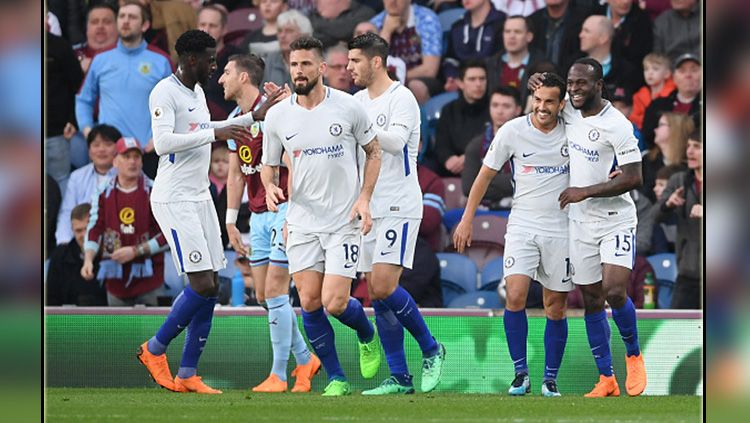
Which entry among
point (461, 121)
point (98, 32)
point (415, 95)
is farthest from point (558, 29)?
point (98, 32)

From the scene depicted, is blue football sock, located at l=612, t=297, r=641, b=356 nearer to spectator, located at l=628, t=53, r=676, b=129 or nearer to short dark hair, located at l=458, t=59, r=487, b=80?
spectator, located at l=628, t=53, r=676, b=129

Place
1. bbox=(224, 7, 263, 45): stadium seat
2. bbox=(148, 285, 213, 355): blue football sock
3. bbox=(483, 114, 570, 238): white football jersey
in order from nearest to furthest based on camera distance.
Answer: bbox=(483, 114, 570, 238): white football jersey, bbox=(148, 285, 213, 355): blue football sock, bbox=(224, 7, 263, 45): stadium seat

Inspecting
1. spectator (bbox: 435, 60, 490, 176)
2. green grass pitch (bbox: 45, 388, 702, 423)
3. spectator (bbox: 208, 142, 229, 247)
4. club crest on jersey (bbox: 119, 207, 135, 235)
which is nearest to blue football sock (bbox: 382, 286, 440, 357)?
green grass pitch (bbox: 45, 388, 702, 423)

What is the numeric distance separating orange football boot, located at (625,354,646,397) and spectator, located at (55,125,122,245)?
562 cm

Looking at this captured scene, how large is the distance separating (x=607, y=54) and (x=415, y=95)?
6.41 ft

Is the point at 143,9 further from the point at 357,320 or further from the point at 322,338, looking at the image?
the point at 322,338

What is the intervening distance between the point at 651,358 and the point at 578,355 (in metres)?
0.63

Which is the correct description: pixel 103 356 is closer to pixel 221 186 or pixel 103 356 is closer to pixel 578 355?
pixel 221 186

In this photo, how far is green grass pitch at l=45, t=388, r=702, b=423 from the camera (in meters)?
7.16

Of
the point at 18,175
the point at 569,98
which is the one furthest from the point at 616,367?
the point at 18,175

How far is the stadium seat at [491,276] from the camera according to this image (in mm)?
11961

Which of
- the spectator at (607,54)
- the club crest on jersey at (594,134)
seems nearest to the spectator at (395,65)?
the spectator at (607,54)

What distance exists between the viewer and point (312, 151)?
877cm

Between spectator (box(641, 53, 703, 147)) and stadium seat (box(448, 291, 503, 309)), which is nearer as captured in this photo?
stadium seat (box(448, 291, 503, 309))
